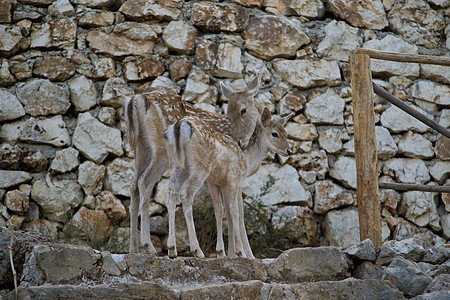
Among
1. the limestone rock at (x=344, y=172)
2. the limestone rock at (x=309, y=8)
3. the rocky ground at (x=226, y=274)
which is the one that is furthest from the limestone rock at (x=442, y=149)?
the rocky ground at (x=226, y=274)

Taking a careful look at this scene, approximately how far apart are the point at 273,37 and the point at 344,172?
202cm

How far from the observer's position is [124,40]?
752cm

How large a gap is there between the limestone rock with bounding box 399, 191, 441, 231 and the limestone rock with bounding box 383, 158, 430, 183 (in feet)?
0.67

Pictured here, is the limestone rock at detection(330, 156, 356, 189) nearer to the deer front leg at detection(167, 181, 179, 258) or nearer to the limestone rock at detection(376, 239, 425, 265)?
the limestone rock at detection(376, 239, 425, 265)

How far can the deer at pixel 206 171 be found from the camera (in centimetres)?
499

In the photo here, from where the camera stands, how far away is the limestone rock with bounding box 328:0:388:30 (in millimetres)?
8219

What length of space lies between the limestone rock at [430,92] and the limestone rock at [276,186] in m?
2.14

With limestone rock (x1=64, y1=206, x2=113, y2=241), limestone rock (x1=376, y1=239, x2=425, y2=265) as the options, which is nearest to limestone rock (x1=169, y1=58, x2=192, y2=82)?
limestone rock (x1=64, y1=206, x2=113, y2=241)

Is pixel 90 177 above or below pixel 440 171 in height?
below

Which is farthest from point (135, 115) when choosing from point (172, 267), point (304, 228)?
point (304, 228)

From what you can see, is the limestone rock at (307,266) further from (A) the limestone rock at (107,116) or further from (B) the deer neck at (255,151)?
Result: (A) the limestone rock at (107,116)

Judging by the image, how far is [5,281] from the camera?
157 inches

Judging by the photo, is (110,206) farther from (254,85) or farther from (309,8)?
(309,8)

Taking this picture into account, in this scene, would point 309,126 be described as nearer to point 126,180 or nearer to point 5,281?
point 126,180
